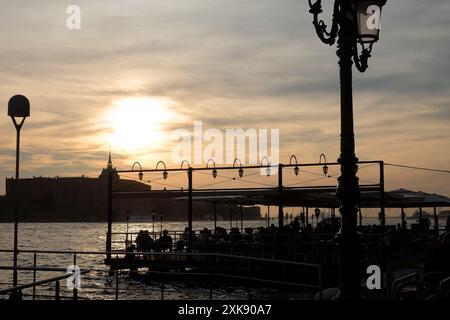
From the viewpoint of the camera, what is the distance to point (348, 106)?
8125mm

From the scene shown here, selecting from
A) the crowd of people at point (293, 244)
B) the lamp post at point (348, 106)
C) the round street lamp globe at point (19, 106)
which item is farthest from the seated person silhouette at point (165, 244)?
the lamp post at point (348, 106)

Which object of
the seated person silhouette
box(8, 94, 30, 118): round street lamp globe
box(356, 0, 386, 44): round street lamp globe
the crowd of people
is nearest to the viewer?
box(356, 0, 386, 44): round street lamp globe

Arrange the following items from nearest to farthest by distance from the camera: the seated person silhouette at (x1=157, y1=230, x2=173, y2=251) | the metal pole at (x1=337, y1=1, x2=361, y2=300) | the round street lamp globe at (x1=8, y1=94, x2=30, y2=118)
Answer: the metal pole at (x1=337, y1=1, x2=361, y2=300) < the round street lamp globe at (x1=8, y1=94, x2=30, y2=118) < the seated person silhouette at (x1=157, y1=230, x2=173, y2=251)

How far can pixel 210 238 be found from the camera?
30672 millimetres

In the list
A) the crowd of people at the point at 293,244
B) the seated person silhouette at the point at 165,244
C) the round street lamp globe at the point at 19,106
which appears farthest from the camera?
the seated person silhouette at the point at 165,244

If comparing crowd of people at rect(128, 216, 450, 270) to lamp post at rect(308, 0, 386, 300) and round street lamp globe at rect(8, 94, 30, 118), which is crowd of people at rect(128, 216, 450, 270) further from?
lamp post at rect(308, 0, 386, 300)

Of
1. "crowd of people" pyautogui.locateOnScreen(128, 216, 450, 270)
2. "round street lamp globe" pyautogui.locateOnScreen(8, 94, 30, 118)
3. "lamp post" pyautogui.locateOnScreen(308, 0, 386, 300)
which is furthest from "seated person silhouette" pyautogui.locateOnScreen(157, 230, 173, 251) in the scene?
"lamp post" pyautogui.locateOnScreen(308, 0, 386, 300)

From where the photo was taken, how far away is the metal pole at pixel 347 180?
7809 millimetres

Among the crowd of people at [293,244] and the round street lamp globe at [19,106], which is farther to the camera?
the crowd of people at [293,244]

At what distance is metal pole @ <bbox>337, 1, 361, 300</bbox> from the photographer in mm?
7809

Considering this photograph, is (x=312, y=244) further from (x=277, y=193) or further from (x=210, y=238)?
(x=210, y=238)

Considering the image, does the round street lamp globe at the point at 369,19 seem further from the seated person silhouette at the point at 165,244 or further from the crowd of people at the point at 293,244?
the seated person silhouette at the point at 165,244
